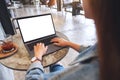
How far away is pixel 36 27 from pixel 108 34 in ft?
3.21

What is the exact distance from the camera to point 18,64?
1.08m

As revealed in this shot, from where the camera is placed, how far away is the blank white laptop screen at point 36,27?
1.30m

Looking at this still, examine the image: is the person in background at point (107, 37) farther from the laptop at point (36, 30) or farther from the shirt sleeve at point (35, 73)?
the laptop at point (36, 30)

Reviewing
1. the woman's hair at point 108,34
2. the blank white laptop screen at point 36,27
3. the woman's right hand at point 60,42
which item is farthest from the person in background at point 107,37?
the blank white laptop screen at point 36,27

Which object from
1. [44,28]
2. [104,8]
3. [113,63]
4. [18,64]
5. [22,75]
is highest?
[104,8]

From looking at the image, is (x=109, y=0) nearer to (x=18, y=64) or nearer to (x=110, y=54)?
(x=110, y=54)

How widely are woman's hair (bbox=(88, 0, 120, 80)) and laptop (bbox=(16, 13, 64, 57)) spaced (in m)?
0.76

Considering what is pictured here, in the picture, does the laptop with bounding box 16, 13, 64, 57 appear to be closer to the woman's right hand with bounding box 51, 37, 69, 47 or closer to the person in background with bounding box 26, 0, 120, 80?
the woman's right hand with bounding box 51, 37, 69, 47

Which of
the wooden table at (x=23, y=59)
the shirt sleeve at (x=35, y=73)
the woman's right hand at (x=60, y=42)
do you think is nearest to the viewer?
the shirt sleeve at (x=35, y=73)

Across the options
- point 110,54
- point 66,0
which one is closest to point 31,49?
point 110,54

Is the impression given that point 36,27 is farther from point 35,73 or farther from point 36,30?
point 35,73

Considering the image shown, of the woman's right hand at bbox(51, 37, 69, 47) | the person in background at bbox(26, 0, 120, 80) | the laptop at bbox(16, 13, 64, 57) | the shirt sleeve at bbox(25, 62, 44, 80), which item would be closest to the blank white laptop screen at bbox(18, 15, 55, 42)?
the laptop at bbox(16, 13, 64, 57)

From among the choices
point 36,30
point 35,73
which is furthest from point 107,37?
point 36,30

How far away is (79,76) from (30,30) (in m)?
0.84
